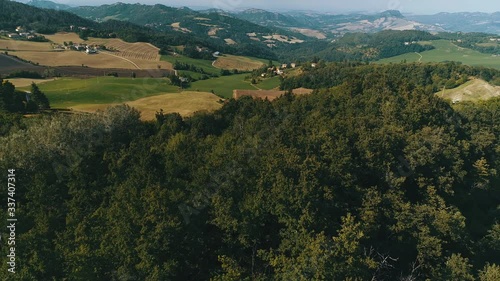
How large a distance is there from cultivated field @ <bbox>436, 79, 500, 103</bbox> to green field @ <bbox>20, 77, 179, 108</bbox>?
86.5m

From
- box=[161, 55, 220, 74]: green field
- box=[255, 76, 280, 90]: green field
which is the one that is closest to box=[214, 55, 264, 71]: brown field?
box=[161, 55, 220, 74]: green field

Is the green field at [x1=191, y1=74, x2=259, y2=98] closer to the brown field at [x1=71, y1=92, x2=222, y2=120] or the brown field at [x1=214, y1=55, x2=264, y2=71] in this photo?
the brown field at [x1=71, y1=92, x2=222, y2=120]

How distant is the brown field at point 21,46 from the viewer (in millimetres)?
129750

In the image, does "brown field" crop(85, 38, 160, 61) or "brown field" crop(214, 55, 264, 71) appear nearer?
"brown field" crop(85, 38, 160, 61)

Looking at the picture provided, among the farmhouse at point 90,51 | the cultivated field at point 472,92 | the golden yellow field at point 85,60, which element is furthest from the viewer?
the farmhouse at point 90,51

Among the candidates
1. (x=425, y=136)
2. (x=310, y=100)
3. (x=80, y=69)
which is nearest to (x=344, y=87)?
(x=310, y=100)

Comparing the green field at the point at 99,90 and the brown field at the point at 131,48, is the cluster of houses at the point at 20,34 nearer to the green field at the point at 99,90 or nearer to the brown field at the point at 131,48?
the brown field at the point at 131,48

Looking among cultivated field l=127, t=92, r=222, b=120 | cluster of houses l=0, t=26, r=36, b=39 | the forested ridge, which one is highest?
cluster of houses l=0, t=26, r=36, b=39

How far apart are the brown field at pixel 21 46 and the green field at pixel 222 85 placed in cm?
6711

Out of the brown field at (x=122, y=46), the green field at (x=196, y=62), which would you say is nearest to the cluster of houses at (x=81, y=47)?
the brown field at (x=122, y=46)

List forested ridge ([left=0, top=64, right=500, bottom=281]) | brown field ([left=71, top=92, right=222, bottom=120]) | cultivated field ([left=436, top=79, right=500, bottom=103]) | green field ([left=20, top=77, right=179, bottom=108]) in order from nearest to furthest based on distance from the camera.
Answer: forested ridge ([left=0, top=64, right=500, bottom=281]) → brown field ([left=71, top=92, right=222, bottom=120]) → green field ([left=20, top=77, right=179, bottom=108]) → cultivated field ([left=436, top=79, right=500, bottom=103])

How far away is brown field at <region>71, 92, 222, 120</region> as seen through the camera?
71812mm

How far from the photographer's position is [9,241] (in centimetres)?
2138

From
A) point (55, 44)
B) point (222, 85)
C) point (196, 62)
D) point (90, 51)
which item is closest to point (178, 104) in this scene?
point (222, 85)
